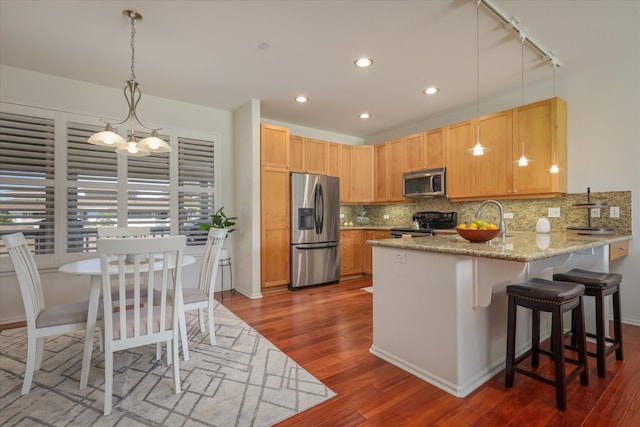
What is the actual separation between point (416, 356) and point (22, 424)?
90.2 inches

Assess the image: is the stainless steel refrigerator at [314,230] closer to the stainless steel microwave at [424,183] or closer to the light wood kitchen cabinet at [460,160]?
the stainless steel microwave at [424,183]

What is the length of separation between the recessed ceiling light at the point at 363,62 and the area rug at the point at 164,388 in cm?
276

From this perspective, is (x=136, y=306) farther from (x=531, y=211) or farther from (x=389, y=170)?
(x=389, y=170)

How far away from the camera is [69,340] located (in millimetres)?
2666

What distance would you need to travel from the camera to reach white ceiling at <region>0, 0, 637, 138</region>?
226 cm

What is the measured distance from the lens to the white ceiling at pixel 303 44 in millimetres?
2260

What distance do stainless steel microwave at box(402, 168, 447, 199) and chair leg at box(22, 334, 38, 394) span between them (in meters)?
4.44

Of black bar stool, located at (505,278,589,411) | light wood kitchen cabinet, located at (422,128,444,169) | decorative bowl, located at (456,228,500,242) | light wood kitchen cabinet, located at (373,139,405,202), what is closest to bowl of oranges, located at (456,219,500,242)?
decorative bowl, located at (456,228,500,242)

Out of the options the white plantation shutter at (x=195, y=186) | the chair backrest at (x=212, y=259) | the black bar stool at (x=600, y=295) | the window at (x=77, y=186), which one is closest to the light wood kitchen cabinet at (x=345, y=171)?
the white plantation shutter at (x=195, y=186)

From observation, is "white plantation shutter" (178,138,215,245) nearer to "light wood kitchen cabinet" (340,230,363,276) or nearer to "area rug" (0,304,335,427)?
"area rug" (0,304,335,427)

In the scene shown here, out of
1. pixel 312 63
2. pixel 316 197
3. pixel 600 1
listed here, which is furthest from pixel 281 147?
pixel 600 1

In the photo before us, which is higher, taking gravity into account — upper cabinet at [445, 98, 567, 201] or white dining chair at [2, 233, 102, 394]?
upper cabinet at [445, 98, 567, 201]

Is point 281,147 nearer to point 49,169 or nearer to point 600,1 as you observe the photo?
point 49,169

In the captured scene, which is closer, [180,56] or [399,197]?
[180,56]
